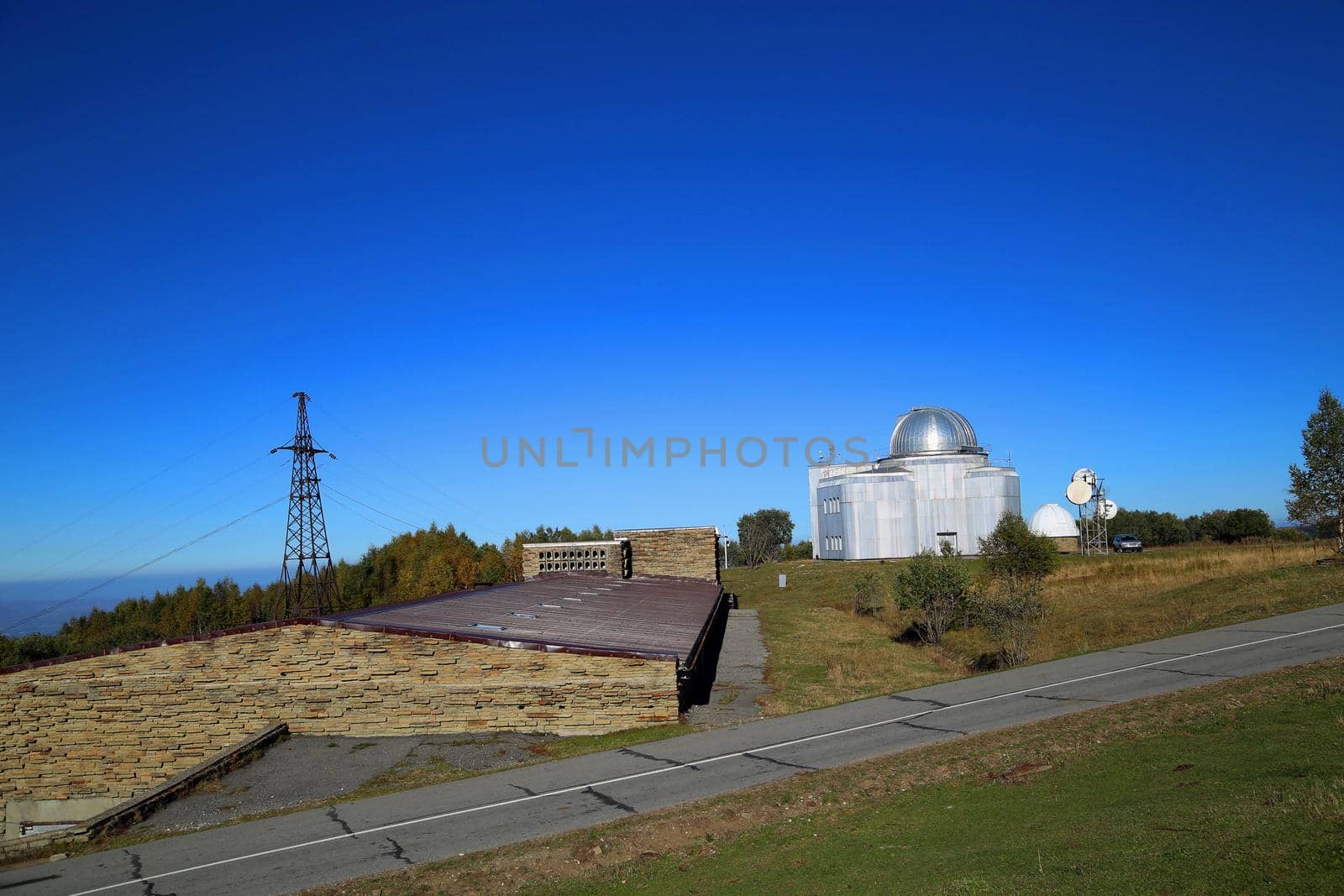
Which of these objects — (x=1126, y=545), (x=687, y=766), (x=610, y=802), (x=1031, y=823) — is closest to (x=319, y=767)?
(x=610, y=802)

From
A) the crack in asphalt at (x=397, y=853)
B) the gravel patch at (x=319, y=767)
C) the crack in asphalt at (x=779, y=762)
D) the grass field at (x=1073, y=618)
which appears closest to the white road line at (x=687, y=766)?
the crack in asphalt at (x=779, y=762)

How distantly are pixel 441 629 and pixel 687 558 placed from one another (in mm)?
26568

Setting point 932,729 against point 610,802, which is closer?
point 610,802

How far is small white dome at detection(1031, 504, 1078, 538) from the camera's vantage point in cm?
7450

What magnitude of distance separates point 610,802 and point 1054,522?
72.2 m

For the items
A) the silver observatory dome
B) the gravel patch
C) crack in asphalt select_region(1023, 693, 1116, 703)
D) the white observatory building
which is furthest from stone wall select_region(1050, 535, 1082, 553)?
the gravel patch

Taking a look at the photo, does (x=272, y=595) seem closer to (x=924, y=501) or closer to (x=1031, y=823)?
(x=924, y=501)

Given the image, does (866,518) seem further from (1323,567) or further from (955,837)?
(955,837)

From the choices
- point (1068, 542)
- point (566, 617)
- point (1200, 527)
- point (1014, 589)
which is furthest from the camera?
point (1200, 527)

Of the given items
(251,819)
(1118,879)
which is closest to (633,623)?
(251,819)

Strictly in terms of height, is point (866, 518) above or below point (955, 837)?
above

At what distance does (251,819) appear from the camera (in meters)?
12.6

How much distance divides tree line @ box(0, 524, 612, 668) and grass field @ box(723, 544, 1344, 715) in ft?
112

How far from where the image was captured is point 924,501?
70688mm
